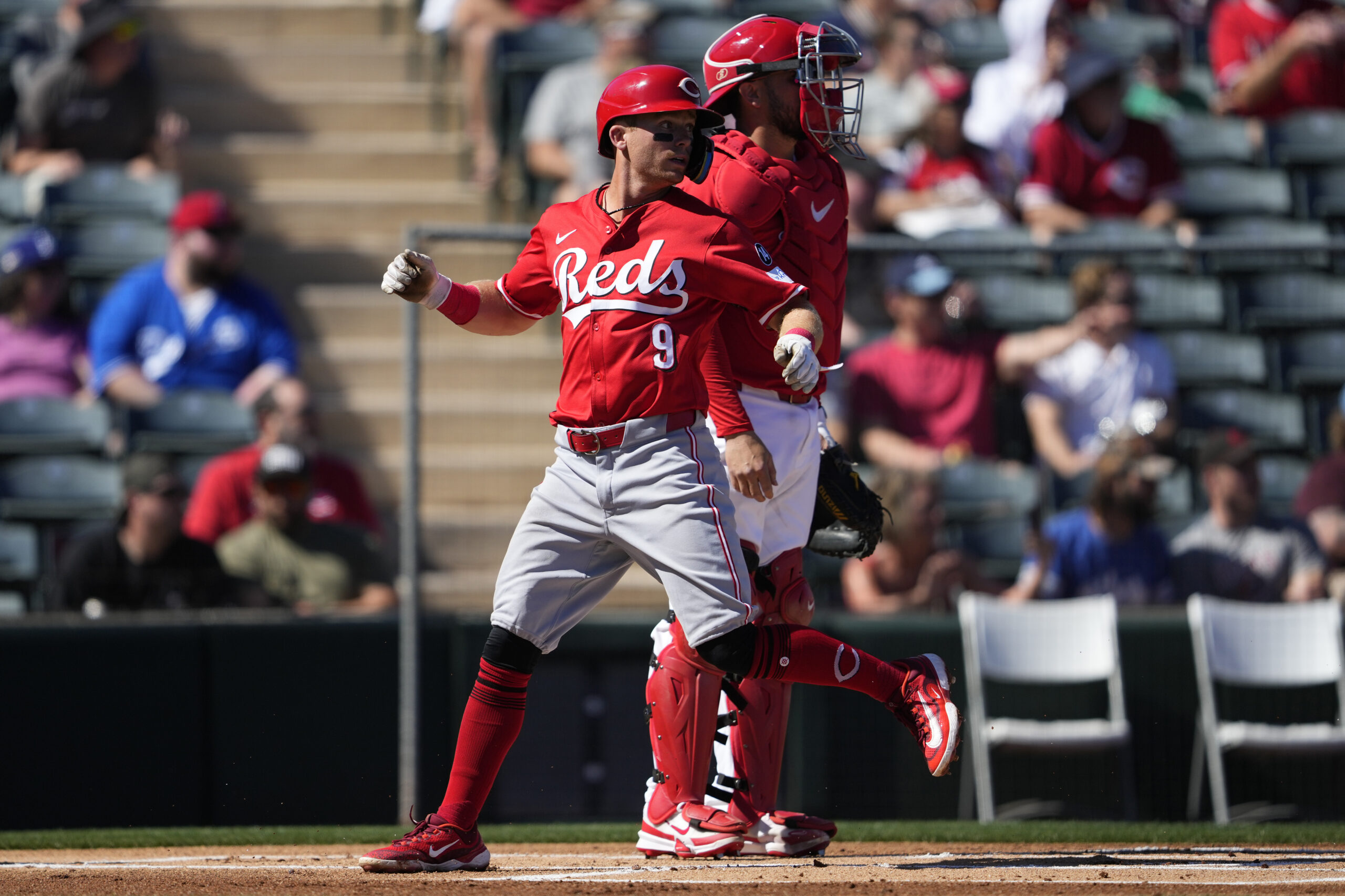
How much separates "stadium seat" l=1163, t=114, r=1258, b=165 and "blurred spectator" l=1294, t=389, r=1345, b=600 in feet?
10.7

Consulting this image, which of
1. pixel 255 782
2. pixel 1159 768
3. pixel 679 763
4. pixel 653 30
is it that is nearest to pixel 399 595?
pixel 255 782

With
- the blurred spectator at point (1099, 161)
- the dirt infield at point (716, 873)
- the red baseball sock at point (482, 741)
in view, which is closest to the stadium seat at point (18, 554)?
the dirt infield at point (716, 873)

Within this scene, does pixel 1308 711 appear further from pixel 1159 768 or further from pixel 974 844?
pixel 974 844

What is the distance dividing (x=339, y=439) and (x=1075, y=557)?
345 cm

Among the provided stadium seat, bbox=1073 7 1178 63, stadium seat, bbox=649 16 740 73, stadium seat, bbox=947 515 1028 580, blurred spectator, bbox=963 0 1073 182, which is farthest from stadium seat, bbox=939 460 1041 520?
stadium seat, bbox=1073 7 1178 63

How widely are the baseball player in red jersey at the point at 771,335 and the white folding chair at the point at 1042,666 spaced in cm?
225

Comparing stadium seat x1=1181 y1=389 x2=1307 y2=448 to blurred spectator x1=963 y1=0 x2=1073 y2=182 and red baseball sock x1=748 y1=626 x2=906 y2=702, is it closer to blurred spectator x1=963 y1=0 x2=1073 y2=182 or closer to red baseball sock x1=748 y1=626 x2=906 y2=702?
blurred spectator x1=963 y1=0 x2=1073 y2=182

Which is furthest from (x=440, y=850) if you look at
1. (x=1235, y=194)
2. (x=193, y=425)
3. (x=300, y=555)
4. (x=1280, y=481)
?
(x=1235, y=194)

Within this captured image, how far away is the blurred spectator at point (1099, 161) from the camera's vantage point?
9.64 metres

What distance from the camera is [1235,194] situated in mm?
10070

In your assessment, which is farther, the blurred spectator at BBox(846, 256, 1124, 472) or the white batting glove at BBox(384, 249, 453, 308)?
→ the blurred spectator at BBox(846, 256, 1124, 472)

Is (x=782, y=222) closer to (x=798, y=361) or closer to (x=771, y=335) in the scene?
(x=771, y=335)

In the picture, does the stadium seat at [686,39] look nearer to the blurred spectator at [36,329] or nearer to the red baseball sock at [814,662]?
the blurred spectator at [36,329]

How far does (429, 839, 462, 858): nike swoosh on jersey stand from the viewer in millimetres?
4363
